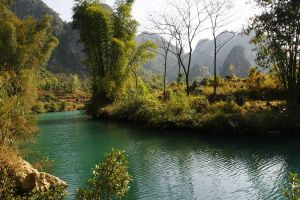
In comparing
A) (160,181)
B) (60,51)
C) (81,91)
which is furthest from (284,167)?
(60,51)

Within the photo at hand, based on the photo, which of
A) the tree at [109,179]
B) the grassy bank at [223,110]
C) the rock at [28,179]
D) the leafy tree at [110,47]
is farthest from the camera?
the leafy tree at [110,47]

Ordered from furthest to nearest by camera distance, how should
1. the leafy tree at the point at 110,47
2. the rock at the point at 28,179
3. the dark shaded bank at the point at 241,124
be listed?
the leafy tree at the point at 110,47 < the dark shaded bank at the point at 241,124 < the rock at the point at 28,179

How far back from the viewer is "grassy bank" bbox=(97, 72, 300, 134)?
20141mm

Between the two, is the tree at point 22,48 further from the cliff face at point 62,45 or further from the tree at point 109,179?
the cliff face at point 62,45

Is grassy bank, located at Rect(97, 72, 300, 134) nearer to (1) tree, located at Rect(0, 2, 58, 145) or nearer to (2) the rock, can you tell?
(1) tree, located at Rect(0, 2, 58, 145)

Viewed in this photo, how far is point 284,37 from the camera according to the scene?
22.5m

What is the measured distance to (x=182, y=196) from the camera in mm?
10711

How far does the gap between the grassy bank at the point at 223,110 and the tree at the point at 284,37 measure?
5.45ft

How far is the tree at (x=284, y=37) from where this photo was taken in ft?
72.5

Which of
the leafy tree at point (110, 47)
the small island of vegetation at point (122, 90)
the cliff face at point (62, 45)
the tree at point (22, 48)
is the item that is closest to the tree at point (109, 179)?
the small island of vegetation at point (122, 90)

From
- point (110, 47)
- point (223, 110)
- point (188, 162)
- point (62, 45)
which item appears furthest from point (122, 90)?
point (62, 45)

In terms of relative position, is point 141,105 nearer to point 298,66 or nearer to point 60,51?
point 298,66

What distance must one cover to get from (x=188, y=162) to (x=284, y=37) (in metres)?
11.6

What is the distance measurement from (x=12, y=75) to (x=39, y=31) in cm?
695
